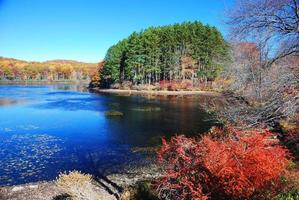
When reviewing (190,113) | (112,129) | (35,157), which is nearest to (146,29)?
(190,113)

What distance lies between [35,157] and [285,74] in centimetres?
1673

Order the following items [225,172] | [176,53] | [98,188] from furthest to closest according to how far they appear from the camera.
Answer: [176,53]
[98,188]
[225,172]

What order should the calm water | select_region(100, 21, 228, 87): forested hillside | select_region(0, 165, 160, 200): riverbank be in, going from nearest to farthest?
select_region(0, 165, 160, 200): riverbank → the calm water → select_region(100, 21, 228, 87): forested hillside

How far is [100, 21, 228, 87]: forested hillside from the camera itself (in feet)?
291

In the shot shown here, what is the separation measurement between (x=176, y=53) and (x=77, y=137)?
213 feet

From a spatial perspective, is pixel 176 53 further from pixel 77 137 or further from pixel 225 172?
pixel 225 172

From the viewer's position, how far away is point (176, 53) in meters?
88.9

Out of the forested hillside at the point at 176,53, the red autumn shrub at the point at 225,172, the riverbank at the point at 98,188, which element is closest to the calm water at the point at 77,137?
the riverbank at the point at 98,188

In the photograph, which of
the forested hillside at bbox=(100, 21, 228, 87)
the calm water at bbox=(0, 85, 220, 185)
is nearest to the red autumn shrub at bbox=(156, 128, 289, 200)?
the calm water at bbox=(0, 85, 220, 185)

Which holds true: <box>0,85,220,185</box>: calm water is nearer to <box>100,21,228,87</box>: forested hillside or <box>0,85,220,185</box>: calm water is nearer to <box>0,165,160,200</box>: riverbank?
<box>0,165,160,200</box>: riverbank

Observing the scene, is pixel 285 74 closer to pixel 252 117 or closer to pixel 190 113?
pixel 252 117

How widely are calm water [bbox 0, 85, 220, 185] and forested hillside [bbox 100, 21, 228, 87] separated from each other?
47463mm

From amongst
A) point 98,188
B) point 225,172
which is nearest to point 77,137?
point 98,188

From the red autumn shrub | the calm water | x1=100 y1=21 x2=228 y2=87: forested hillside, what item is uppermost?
x1=100 y1=21 x2=228 y2=87: forested hillside
